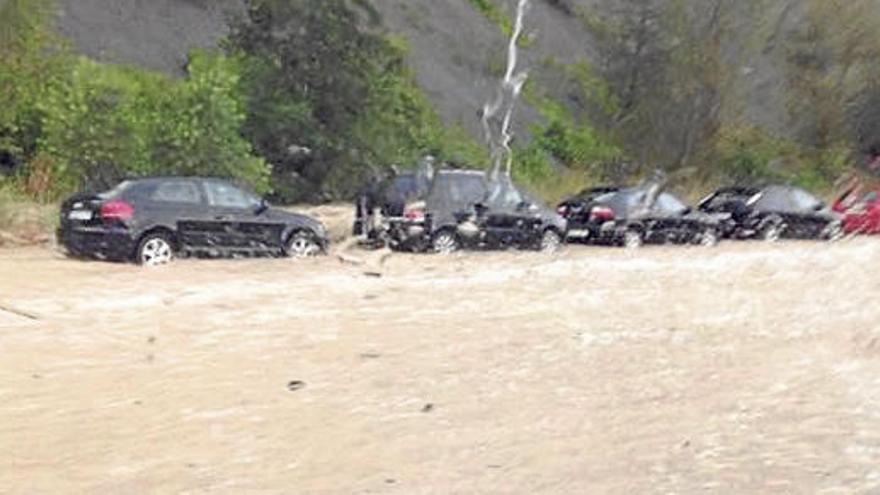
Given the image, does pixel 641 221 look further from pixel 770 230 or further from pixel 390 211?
pixel 390 211

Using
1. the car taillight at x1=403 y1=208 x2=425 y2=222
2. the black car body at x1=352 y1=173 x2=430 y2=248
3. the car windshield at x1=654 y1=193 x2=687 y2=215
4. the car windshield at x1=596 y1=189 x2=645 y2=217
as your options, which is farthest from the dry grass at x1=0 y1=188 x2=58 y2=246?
the car windshield at x1=654 y1=193 x2=687 y2=215

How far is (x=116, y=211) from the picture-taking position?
17.9 metres

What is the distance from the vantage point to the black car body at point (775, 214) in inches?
1101

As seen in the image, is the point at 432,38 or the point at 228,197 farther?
the point at 432,38

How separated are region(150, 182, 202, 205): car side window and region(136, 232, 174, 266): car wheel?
511 millimetres

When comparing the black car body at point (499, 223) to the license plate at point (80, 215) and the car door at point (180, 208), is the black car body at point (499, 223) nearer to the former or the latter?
the car door at point (180, 208)

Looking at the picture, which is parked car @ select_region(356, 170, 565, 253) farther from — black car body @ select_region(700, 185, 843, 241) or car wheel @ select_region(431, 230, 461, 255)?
black car body @ select_region(700, 185, 843, 241)

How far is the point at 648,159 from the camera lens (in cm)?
3816

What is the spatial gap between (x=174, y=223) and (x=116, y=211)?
33.8 inches

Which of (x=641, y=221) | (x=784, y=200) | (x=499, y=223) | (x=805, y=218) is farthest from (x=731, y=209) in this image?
(x=499, y=223)

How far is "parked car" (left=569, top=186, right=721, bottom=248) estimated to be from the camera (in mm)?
24750

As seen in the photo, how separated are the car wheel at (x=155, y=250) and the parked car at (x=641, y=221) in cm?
891

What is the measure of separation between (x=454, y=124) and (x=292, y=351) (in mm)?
24357

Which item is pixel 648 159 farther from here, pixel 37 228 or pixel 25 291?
pixel 25 291
